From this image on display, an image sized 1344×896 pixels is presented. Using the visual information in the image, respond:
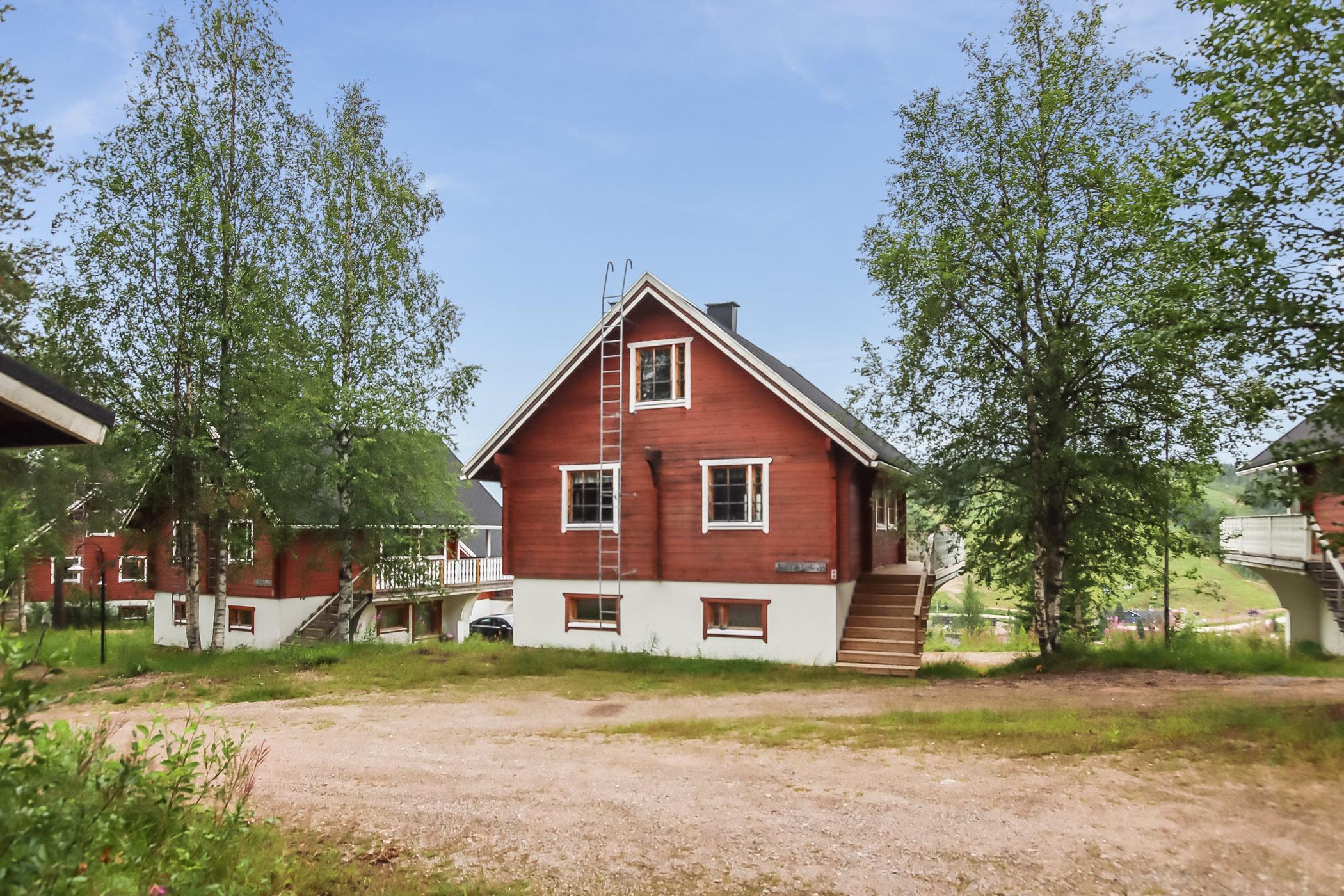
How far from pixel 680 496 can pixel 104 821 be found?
58.3 ft

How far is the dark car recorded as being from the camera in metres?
37.4

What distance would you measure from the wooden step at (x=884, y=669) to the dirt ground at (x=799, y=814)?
8.43 metres

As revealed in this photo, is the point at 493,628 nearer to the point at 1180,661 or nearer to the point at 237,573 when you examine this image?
the point at 237,573

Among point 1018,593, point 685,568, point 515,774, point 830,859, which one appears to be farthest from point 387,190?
point 830,859

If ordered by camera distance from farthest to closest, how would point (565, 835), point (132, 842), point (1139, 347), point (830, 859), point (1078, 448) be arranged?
point (1078, 448) → point (1139, 347) → point (565, 835) → point (830, 859) → point (132, 842)

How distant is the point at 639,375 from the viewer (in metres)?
23.4

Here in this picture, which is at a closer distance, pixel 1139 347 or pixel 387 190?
pixel 1139 347

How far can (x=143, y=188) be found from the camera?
22.4m

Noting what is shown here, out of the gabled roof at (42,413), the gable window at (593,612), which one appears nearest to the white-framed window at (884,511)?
the gable window at (593,612)

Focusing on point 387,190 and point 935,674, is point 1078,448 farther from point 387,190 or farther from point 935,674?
point 387,190

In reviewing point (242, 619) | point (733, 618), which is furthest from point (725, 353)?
point (242, 619)

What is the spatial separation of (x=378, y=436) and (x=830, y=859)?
65.0ft

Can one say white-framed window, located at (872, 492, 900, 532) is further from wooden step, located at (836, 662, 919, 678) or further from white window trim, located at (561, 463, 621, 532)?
white window trim, located at (561, 463, 621, 532)

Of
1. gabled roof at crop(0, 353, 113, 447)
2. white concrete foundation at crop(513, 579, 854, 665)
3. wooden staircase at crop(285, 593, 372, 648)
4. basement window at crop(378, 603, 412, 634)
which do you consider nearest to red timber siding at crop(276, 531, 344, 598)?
wooden staircase at crop(285, 593, 372, 648)
